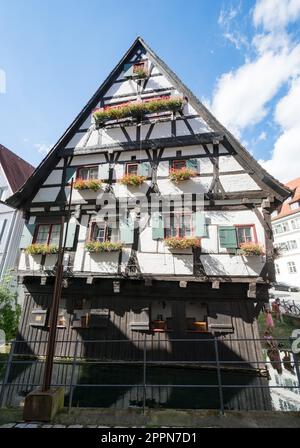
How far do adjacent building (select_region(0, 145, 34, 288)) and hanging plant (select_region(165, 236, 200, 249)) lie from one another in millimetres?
10453

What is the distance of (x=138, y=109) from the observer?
1098 cm

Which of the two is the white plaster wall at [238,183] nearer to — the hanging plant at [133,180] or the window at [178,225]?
the window at [178,225]

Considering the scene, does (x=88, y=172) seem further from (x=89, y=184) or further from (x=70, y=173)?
(x=89, y=184)

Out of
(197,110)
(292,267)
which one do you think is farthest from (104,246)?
(292,267)

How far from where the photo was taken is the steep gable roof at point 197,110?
934 centimetres

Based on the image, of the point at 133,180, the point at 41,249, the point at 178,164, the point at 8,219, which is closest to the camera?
the point at 41,249

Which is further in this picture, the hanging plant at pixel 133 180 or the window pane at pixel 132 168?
the window pane at pixel 132 168

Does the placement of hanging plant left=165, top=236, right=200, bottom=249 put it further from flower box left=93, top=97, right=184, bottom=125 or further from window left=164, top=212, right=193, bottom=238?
flower box left=93, top=97, right=184, bottom=125

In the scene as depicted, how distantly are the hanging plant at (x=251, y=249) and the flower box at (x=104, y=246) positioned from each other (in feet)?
15.2

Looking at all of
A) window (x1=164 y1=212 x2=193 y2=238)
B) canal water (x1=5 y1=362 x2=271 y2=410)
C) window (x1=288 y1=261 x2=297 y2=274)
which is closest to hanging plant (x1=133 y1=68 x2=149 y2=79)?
window (x1=164 y1=212 x2=193 y2=238)

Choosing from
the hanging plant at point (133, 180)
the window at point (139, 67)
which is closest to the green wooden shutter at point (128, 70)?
the window at point (139, 67)

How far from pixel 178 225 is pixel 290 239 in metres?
24.3

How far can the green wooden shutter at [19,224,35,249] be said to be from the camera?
34.2 feet
